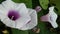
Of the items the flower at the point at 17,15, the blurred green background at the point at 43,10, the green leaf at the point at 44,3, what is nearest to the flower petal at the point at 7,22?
the flower at the point at 17,15

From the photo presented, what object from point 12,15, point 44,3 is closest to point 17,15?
point 12,15

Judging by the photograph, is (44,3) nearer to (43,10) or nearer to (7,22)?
(43,10)

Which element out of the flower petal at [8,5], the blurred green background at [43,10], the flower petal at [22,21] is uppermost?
the flower petal at [8,5]

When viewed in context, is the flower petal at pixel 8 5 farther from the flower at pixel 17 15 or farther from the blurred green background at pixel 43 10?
the blurred green background at pixel 43 10

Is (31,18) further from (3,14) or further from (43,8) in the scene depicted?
(43,8)

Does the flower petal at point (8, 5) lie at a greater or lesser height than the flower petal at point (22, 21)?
greater

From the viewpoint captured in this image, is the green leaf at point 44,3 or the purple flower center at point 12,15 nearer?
the purple flower center at point 12,15

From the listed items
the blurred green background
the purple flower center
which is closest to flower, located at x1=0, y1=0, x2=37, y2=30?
the purple flower center

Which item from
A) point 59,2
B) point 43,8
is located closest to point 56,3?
point 59,2
